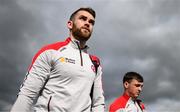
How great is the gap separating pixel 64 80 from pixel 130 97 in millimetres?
6399

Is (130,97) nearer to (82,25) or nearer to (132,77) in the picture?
(132,77)

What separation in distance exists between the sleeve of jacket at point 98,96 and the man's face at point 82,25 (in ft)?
2.12

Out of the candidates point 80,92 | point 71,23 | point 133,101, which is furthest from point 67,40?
point 133,101

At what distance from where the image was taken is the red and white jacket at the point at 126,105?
9.78 meters

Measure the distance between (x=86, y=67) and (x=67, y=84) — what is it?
0.46 metres

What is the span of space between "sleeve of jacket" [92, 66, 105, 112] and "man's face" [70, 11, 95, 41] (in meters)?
0.65

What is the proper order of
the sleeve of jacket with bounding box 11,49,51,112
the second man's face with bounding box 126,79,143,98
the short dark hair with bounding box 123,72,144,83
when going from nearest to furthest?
the sleeve of jacket with bounding box 11,49,51,112 → the second man's face with bounding box 126,79,143,98 → the short dark hair with bounding box 123,72,144,83

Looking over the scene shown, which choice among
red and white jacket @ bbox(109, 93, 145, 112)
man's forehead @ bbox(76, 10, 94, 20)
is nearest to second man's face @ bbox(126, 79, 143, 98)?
red and white jacket @ bbox(109, 93, 145, 112)

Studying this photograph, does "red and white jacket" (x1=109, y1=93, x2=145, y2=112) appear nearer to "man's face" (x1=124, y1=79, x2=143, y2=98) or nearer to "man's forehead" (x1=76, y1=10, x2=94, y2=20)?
"man's face" (x1=124, y1=79, x2=143, y2=98)

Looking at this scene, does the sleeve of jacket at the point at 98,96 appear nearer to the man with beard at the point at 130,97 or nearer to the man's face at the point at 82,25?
the man's face at the point at 82,25

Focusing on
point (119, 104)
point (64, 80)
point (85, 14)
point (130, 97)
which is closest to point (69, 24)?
point (85, 14)

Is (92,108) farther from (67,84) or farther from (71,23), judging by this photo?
(71,23)

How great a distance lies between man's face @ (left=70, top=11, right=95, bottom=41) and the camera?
16.4 ft

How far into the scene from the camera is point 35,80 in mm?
4367
